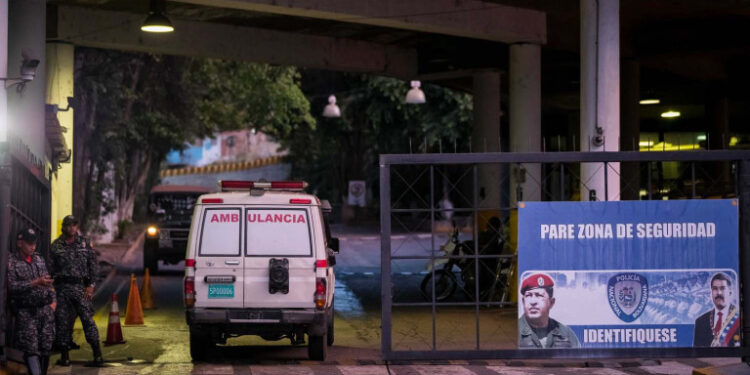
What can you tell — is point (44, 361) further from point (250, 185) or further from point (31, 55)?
point (31, 55)

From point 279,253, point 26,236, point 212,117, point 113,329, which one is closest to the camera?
point 26,236

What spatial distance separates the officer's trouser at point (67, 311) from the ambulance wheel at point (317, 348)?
264 centimetres

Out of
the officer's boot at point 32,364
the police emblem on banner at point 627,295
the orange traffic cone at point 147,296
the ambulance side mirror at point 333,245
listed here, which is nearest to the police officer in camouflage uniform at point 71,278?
the officer's boot at point 32,364

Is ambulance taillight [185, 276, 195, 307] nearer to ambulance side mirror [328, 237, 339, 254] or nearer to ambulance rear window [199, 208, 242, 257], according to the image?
ambulance rear window [199, 208, 242, 257]

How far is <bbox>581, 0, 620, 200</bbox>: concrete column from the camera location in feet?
57.9

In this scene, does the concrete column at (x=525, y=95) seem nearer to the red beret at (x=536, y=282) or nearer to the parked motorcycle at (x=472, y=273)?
the parked motorcycle at (x=472, y=273)

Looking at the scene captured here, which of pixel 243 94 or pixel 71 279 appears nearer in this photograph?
pixel 71 279

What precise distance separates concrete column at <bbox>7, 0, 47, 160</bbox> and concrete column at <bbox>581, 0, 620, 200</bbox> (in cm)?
851

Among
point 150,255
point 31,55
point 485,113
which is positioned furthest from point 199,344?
point 485,113

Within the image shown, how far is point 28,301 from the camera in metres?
11.6

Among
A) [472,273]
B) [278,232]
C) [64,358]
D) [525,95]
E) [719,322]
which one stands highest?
[525,95]

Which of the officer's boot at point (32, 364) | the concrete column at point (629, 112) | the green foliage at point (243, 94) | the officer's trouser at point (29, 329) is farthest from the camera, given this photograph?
the green foliage at point (243, 94)

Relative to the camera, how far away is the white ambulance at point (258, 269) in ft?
46.8

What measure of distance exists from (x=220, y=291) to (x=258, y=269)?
537 millimetres
